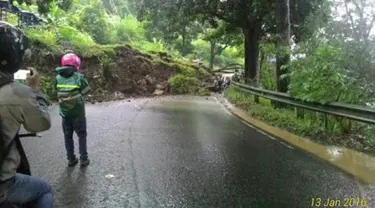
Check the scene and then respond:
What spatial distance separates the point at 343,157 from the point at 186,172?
3074 mm

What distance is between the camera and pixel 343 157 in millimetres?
7605

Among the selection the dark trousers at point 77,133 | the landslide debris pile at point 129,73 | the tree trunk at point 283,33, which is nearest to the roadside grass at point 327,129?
the tree trunk at point 283,33

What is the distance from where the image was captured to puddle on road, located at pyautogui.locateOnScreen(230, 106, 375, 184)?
21.4 ft

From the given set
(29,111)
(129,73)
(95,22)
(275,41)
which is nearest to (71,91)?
(29,111)

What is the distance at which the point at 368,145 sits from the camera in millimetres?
8469

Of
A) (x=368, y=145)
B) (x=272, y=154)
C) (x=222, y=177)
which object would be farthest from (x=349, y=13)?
(x=222, y=177)

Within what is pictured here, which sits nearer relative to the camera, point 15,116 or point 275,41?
point 15,116

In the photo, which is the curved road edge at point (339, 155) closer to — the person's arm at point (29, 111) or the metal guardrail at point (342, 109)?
the metal guardrail at point (342, 109)

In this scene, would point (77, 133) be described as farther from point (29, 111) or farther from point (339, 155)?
point (339, 155)

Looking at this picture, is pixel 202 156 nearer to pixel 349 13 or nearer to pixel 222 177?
pixel 222 177

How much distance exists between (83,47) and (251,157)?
14.8m

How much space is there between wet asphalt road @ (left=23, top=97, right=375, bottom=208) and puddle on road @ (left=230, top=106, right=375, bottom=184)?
255 millimetres

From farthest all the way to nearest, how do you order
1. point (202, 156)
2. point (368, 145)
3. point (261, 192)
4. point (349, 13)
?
point (349, 13) → point (368, 145) → point (202, 156) → point (261, 192)

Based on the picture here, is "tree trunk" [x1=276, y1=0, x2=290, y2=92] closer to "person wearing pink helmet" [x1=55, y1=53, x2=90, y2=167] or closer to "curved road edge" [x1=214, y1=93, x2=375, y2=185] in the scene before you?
"curved road edge" [x1=214, y1=93, x2=375, y2=185]
